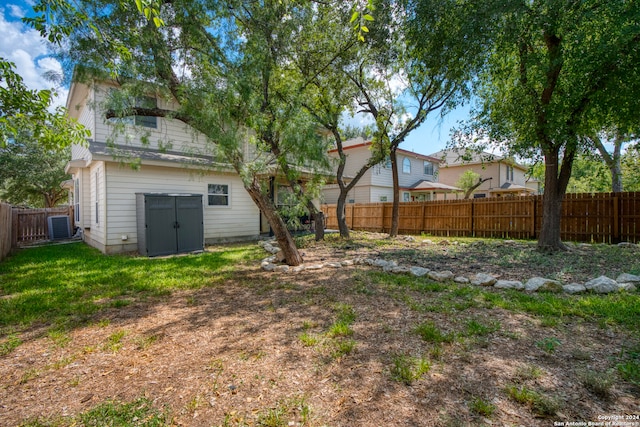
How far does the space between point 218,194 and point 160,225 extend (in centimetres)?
257

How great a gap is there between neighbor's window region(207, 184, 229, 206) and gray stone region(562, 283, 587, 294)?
9.44 meters

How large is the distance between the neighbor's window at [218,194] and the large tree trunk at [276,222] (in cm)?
451

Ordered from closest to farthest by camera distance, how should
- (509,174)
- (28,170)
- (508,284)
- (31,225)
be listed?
(508,284)
(31,225)
(28,170)
(509,174)

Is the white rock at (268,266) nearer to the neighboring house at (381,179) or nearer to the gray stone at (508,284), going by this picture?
the gray stone at (508,284)

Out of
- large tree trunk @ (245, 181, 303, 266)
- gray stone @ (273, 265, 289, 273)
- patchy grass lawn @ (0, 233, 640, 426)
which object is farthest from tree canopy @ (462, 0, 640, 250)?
gray stone @ (273, 265, 289, 273)

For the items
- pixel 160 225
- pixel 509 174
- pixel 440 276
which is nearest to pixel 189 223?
pixel 160 225

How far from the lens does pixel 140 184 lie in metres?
8.80

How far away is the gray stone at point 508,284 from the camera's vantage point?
15.2 feet

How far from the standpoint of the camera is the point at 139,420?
75.3 inches

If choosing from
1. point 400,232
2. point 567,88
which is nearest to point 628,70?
point 567,88

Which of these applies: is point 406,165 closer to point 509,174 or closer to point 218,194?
point 509,174

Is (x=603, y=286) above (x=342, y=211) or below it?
below

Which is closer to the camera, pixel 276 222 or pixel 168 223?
pixel 276 222

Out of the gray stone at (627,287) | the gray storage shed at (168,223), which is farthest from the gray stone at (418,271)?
the gray storage shed at (168,223)
